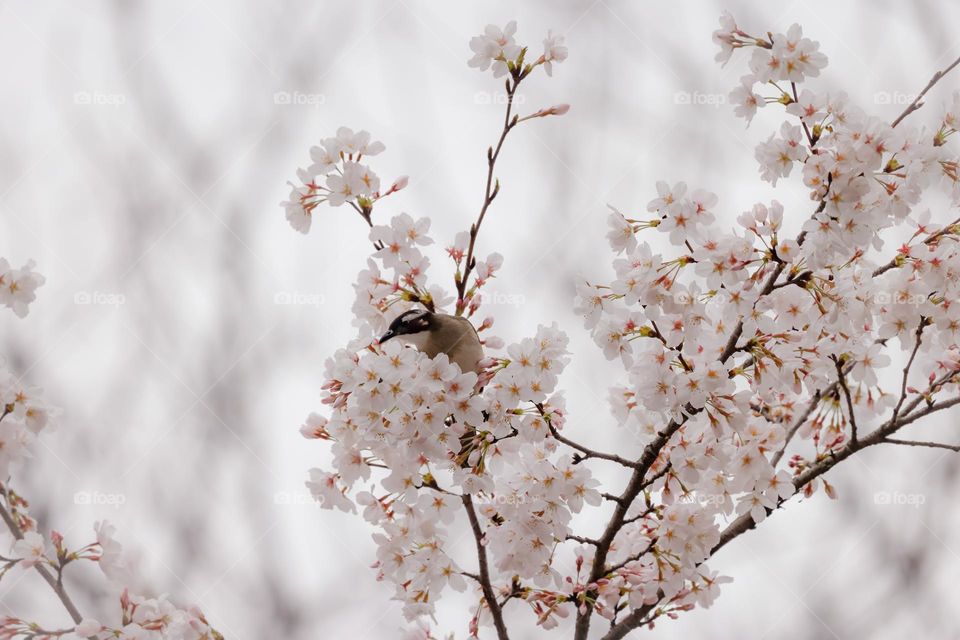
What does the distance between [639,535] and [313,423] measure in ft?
3.04

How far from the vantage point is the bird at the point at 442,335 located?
6.79 ft

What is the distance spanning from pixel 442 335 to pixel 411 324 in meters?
0.08

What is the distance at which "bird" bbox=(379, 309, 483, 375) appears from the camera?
2068mm

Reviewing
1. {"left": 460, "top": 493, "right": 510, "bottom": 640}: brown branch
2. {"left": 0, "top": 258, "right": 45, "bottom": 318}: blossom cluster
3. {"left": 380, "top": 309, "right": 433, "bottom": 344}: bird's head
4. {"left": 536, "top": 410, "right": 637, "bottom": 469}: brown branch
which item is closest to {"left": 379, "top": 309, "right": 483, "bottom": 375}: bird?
→ {"left": 380, "top": 309, "right": 433, "bottom": 344}: bird's head

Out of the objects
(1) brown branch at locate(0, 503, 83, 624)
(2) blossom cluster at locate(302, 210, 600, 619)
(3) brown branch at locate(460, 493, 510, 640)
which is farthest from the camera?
(3) brown branch at locate(460, 493, 510, 640)

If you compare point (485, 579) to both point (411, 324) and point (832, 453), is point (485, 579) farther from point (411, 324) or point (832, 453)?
point (832, 453)

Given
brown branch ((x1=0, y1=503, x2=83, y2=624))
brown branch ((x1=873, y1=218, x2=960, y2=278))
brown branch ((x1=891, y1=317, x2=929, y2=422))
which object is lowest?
brown branch ((x1=0, y1=503, x2=83, y2=624))

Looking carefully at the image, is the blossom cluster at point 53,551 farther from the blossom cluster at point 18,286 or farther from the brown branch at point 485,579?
the brown branch at point 485,579

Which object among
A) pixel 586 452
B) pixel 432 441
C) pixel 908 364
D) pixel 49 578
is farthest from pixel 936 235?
pixel 49 578

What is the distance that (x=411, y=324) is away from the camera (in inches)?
82.7

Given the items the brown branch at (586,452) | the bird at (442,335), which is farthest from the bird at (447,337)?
the brown branch at (586,452)

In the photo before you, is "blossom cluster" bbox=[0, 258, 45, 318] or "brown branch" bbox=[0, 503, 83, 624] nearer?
"brown branch" bbox=[0, 503, 83, 624]

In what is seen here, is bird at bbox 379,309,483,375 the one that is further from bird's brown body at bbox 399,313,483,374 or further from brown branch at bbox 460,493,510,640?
brown branch at bbox 460,493,510,640

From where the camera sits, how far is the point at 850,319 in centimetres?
207
